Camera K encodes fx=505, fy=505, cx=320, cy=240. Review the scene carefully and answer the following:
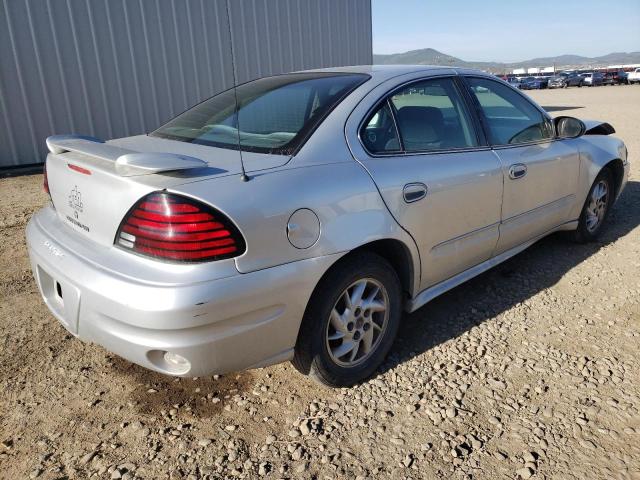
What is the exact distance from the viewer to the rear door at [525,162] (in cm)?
321

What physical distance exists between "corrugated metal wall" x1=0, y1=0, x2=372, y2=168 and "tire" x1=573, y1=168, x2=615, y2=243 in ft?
16.6

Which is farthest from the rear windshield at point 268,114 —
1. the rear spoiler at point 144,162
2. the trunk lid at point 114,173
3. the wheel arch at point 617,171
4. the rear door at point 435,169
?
the wheel arch at point 617,171

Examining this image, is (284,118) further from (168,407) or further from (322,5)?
(322,5)

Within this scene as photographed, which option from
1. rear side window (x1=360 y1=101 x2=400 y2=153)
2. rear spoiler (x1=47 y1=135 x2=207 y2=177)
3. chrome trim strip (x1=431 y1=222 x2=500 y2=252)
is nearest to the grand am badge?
Result: rear spoiler (x1=47 y1=135 x2=207 y2=177)

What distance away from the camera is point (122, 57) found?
8945 mm

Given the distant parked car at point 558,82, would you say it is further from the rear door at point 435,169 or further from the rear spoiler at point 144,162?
the rear spoiler at point 144,162

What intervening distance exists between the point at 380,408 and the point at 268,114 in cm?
159

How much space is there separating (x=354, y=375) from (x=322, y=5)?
1075 cm

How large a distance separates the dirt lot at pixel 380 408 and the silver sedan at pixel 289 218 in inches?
11.7

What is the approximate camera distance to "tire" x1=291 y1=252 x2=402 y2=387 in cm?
223

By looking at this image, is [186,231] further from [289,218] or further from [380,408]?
[380,408]

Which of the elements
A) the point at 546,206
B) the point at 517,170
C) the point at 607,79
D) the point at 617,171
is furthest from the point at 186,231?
the point at 607,79

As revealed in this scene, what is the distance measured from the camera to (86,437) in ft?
7.22

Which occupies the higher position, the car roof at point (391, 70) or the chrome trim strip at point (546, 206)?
the car roof at point (391, 70)
